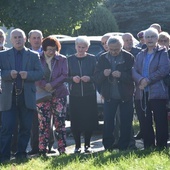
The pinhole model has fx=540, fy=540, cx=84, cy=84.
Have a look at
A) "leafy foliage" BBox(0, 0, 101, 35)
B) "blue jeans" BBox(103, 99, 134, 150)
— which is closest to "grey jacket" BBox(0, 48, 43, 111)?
"blue jeans" BBox(103, 99, 134, 150)

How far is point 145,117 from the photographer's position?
8.66 meters

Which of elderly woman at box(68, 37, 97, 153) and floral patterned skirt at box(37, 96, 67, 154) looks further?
elderly woman at box(68, 37, 97, 153)

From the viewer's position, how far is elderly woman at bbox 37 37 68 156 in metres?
8.84

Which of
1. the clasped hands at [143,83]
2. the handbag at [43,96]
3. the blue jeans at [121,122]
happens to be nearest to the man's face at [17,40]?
the handbag at [43,96]

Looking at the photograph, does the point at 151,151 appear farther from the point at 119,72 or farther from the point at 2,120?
the point at 2,120

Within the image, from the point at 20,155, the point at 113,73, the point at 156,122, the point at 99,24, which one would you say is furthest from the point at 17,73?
the point at 99,24

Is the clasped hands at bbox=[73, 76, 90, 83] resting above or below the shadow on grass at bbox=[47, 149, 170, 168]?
above

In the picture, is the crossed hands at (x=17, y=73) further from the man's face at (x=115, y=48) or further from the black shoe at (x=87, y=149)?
the black shoe at (x=87, y=149)

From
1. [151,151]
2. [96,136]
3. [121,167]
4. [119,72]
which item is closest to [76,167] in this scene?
[121,167]

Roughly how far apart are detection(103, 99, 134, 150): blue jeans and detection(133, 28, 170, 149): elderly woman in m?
0.31

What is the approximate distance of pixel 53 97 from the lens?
8.86 meters

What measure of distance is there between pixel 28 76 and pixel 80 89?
1.30m

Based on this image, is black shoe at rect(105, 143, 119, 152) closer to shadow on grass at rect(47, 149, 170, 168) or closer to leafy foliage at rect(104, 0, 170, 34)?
shadow on grass at rect(47, 149, 170, 168)

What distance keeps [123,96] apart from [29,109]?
5.10 feet
